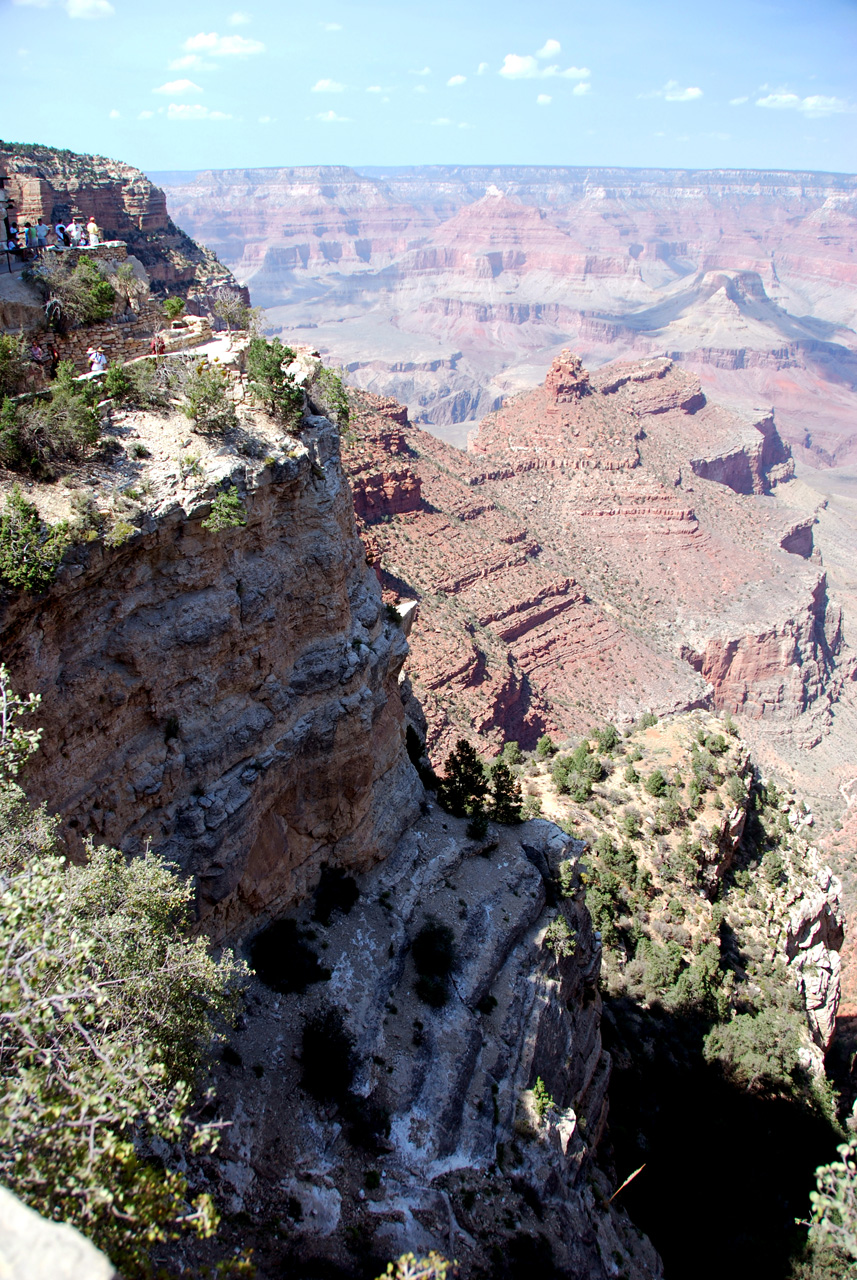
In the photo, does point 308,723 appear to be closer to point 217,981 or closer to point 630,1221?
point 217,981

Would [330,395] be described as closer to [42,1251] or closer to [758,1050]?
[42,1251]

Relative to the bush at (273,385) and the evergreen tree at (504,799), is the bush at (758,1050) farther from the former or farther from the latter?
the bush at (273,385)

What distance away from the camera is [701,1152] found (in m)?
24.8

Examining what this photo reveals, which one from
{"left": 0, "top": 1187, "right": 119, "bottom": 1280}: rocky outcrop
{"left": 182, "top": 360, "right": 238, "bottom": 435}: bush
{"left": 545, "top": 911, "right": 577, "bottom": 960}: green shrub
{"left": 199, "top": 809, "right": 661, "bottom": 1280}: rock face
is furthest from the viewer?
{"left": 545, "top": 911, "right": 577, "bottom": 960}: green shrub

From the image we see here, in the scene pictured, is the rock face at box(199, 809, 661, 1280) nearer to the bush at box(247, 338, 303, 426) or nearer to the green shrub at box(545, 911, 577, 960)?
the green shrub at box(545, 911, 577, 960)

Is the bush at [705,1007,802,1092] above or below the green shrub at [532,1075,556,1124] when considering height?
below

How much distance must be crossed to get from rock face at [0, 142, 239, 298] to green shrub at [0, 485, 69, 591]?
158 feet

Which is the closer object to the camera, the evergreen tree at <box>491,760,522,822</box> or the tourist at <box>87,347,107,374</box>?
the tourist at <box>87,347,107,374</box>

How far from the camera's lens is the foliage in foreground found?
7371 mm

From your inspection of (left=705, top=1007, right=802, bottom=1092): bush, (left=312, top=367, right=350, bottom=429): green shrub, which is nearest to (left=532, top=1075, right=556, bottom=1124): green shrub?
(left=705, top=1007, right=802, bottom=1092): bush

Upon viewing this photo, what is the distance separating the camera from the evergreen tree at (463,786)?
2506cm

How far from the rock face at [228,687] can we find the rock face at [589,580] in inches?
835

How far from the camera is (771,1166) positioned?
2439 cm

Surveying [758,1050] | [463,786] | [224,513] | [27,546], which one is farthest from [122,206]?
[758,1050]
